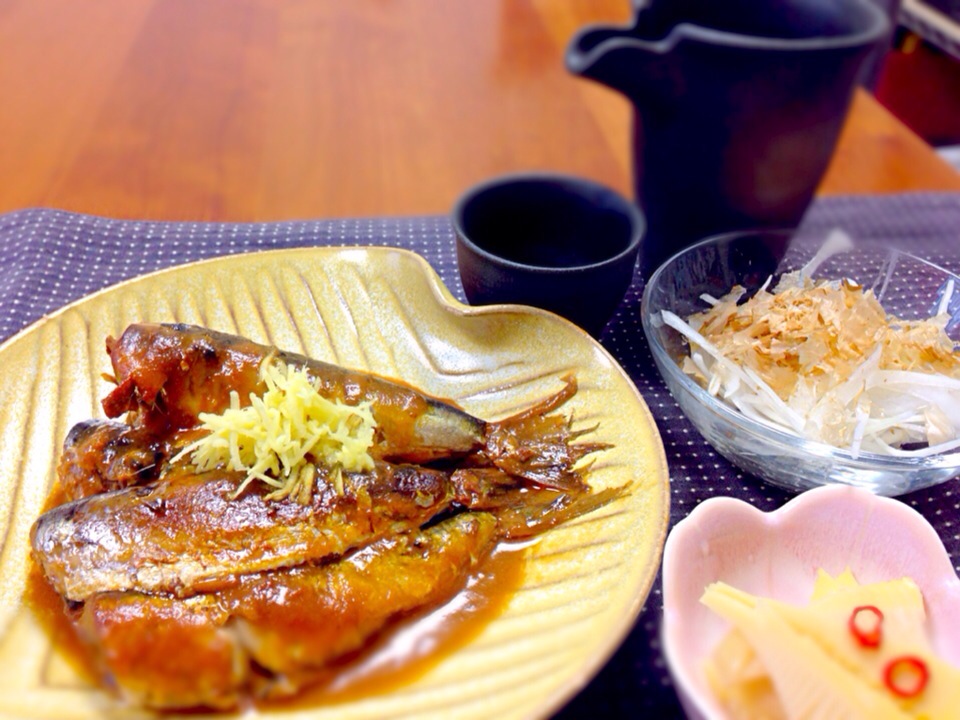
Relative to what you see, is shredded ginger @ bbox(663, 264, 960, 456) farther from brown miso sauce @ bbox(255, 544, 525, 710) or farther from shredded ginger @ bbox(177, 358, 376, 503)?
shredded ginger @ bbox(177, 358, 376, 503)

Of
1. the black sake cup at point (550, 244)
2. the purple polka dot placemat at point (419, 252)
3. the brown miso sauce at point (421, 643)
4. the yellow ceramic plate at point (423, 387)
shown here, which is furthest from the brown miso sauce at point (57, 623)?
the black sake cup at point (550, 244)

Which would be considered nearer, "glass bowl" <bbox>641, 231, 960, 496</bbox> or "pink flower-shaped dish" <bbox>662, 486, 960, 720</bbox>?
"pink flower-shaped dish" <bbox>662, 486, 960, 720</bbox>

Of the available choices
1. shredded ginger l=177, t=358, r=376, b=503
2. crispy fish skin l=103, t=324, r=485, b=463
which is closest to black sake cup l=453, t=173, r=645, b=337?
crispy fish skin l=103, t=324, r=485, b=463

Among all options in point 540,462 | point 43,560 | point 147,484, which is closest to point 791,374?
point 540,462

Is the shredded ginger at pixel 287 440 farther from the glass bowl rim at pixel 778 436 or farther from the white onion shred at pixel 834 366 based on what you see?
the white onion shred at pixel 834 366

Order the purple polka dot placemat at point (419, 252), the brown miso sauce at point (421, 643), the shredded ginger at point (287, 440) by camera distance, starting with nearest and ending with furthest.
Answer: the brown miso sauce at point (421, 643) < the shredded ginger at point (287, 440) < the purple polka dot placemat at point (419, 252)
